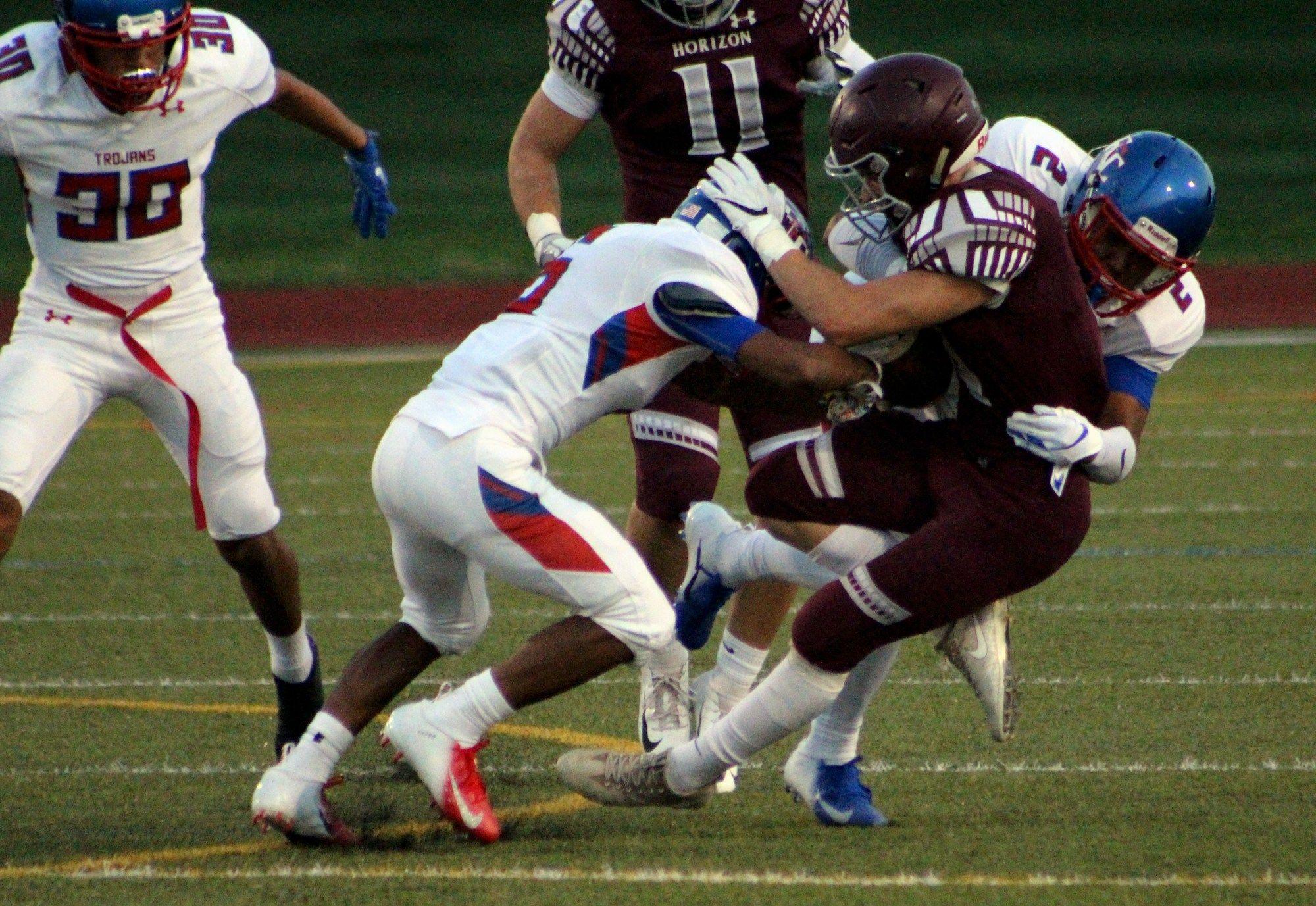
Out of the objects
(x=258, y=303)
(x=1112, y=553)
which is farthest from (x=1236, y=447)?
(x=258, y=303)

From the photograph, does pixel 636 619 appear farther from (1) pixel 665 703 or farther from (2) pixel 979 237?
(2) pixel 979 237

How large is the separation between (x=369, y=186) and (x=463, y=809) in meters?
1.88

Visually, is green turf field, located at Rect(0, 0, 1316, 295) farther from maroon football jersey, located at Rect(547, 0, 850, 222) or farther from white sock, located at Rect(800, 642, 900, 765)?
white sock, located at Rect(800, 642, 900, 765)

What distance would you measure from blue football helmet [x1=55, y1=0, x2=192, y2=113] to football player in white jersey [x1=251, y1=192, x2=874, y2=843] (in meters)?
1.01

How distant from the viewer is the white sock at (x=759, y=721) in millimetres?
3451

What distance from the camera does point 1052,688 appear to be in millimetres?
4680

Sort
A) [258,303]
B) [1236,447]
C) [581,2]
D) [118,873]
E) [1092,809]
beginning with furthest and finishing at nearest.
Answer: [258,303], [1236,447], [581,2], [1092,809], [118,873]

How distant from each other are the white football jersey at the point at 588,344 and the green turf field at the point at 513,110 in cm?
1352

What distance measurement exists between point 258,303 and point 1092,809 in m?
13.2

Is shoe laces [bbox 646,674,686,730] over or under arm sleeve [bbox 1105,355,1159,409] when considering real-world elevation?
under

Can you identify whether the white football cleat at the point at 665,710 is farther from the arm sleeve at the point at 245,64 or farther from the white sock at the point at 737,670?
the arm sleeve at the point at 245,64

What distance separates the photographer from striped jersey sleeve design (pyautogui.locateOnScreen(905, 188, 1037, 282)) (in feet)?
10.8

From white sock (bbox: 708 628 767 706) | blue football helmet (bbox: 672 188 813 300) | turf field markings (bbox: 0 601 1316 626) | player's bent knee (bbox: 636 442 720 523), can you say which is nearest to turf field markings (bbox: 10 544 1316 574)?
turf field markings (bbox: 0 601 1316 626)

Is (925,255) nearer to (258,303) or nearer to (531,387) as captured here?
(531,387)
